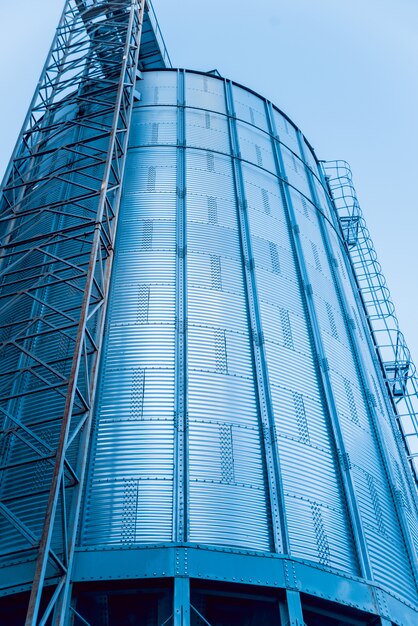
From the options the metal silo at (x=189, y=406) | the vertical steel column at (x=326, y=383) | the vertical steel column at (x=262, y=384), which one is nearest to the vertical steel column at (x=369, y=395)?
the metal silo at (x=189, y=406)

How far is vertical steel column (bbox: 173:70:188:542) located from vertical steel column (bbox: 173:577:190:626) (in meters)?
0.74

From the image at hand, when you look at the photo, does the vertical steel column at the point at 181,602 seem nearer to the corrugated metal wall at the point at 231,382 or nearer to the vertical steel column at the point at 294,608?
the corrugated metal wall at the point at 231,382

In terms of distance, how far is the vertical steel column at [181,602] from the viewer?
9047 mm

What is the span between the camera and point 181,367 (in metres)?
12.3

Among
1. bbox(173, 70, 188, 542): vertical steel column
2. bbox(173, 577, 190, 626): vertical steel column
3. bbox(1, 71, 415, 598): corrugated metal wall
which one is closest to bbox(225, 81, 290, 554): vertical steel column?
bbox(1, 71, 415, 598): corrugated metal wall

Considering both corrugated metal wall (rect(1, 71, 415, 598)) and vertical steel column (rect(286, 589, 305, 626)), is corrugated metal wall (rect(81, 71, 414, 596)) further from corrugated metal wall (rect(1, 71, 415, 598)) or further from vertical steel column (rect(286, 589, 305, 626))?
vertical steel column (rect(286, 589, 305, 626))

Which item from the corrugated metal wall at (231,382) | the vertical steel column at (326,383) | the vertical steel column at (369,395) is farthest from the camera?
the vertical steel column at (369,395)

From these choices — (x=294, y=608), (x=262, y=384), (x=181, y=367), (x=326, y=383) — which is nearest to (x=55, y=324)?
(x=181, y=367)

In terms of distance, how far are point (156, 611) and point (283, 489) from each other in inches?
120

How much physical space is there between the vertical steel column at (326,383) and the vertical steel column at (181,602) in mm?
3548

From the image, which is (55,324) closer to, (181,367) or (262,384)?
(181,367)

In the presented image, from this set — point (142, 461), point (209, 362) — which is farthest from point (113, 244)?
point (142, 461)

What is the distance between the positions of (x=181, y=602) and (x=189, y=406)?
360 centimetres

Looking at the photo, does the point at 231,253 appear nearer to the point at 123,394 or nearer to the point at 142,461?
the point at 123,394
